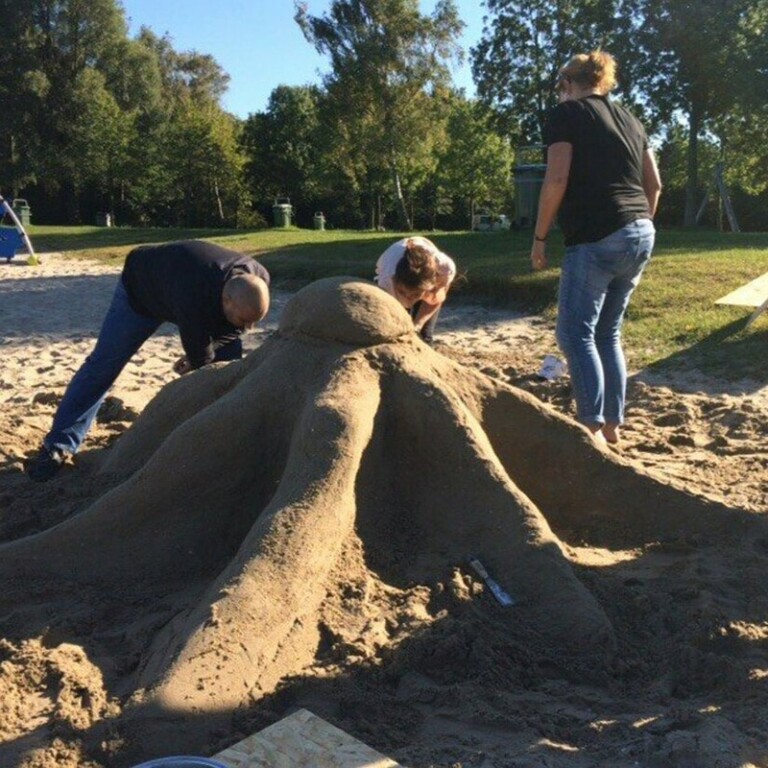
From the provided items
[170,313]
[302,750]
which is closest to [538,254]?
[170,313]

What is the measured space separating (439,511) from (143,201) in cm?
4222

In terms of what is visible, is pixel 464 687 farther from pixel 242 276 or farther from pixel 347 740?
pixel 242 276

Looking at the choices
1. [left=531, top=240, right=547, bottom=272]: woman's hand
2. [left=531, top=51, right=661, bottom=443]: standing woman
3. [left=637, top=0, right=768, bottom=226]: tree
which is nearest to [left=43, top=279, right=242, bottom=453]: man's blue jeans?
[left=531, top=240, right=547, bottom=272]: woman's hand

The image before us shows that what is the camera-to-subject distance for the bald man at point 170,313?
4.67 meters

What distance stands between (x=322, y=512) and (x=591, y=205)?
7.80ft

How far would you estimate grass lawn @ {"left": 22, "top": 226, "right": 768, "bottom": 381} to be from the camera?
320 inches

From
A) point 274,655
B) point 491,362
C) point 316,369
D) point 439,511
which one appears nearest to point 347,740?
point 274,655

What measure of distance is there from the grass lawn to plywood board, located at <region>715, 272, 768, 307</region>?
0.24 metres

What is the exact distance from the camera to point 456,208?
46.9 meters

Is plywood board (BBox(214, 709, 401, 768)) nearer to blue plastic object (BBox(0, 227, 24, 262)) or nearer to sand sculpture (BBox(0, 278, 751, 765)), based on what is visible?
sand sculpture (BBox(0, 278, 751, 765))

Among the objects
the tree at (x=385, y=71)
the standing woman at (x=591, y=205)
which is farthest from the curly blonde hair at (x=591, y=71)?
the tree at (x=385, y=71)

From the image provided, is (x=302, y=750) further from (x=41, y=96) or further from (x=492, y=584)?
(x=41, y=96)

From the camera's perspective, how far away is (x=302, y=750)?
8.22 feet

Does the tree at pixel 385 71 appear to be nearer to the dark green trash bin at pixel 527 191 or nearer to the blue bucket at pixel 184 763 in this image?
the dark green trash bin at pixel 527 191
